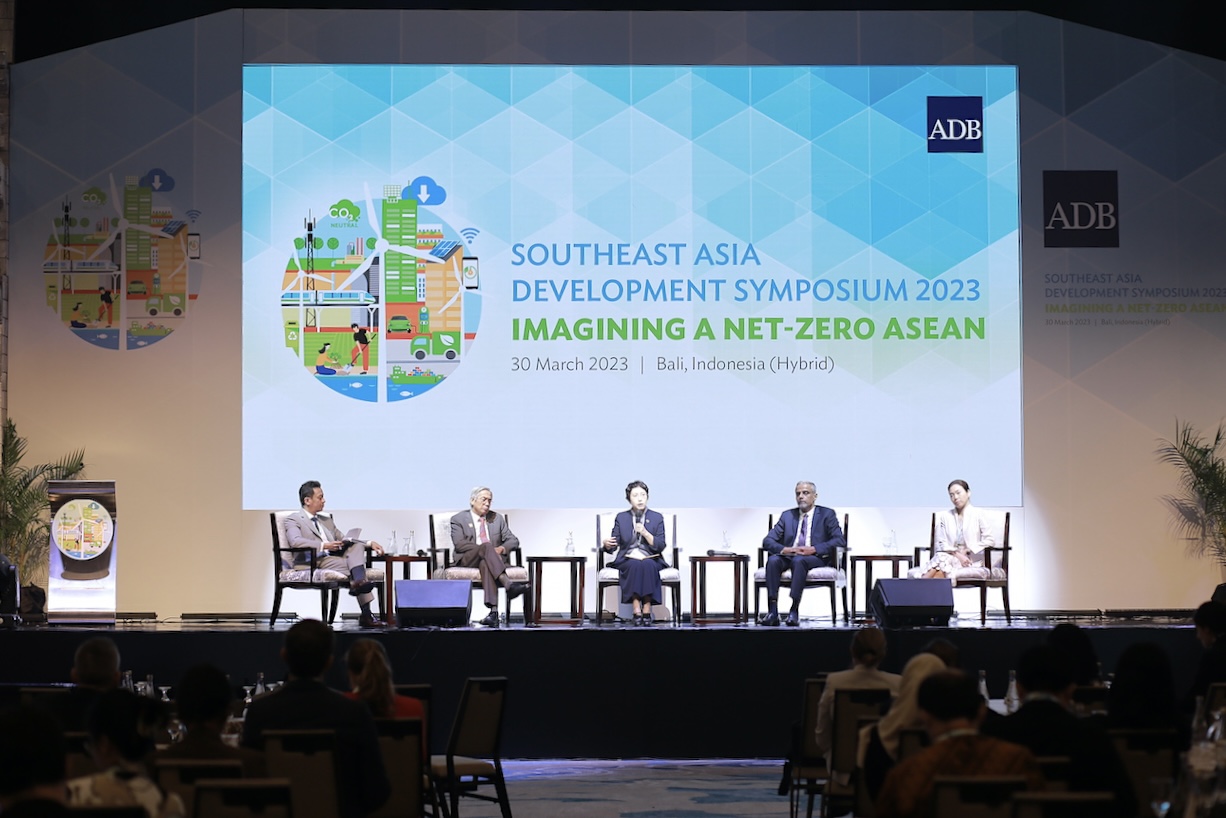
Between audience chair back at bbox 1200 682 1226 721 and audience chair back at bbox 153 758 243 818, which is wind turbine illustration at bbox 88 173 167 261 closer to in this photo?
audience chair back at bbox 153 758 243 818

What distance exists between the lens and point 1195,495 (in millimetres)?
10484

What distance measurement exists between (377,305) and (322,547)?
2115 millimetres

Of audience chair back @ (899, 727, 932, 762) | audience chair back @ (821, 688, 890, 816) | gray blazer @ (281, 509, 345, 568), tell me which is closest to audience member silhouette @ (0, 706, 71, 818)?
audience chair back @ (899, 727, 932, 762)

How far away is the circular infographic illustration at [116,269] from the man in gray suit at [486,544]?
280 centimetres

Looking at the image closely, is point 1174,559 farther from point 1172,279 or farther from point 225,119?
point 225,119

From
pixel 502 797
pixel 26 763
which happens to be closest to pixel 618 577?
pixel 502 797

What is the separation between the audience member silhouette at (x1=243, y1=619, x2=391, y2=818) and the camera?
3.80 m

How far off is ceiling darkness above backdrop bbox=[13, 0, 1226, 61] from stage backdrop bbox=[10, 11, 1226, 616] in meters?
0.14

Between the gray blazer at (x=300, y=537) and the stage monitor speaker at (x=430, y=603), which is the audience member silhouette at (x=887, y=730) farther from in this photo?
the gray blazer at (x=300, y=537)

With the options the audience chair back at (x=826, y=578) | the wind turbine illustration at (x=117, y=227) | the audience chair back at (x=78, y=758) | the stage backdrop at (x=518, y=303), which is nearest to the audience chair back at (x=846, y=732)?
the audience chair back at (x=78, y=758)

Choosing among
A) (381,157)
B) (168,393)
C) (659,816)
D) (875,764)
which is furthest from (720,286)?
(875,764)

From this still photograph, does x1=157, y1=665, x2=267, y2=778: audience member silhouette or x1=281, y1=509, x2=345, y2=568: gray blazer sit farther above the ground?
x1=281, y1=509, x2=345, y2=568: gray blazer

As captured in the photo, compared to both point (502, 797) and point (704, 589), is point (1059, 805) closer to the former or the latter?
point (502, 797)

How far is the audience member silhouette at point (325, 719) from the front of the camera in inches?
150
